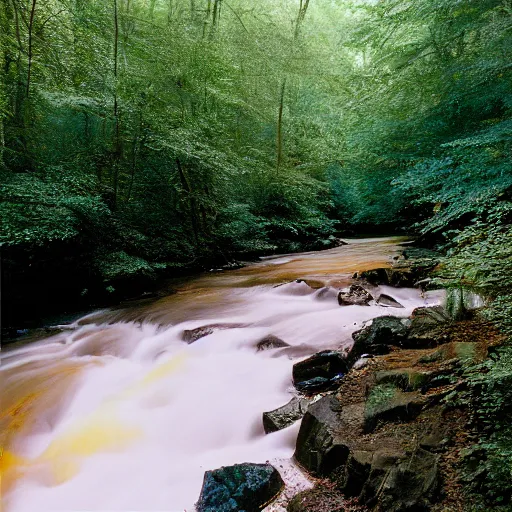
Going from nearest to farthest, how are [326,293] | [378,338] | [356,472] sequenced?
[356,472], [378,338], [326,293]

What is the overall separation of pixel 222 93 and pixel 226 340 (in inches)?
278

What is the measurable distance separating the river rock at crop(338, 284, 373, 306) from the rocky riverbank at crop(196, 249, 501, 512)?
1553mm

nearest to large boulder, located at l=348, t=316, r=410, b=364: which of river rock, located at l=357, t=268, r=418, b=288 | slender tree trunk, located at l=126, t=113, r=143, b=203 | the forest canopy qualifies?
the forest canopy

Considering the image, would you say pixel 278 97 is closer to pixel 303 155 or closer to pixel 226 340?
pixel 303 155

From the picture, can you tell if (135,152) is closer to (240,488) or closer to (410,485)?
(240,488)

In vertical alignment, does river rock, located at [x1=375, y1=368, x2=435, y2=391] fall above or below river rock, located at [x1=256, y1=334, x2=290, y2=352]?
above

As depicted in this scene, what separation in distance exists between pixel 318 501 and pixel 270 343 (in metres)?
2.56

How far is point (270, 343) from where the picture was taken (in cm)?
489

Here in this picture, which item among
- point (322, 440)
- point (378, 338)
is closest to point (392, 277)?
point (378, 338)

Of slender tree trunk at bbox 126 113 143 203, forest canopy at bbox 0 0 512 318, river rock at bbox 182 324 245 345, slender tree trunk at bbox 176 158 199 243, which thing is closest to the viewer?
river rock at bbox 182 324 245 345

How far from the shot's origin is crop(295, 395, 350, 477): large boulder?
2.60 m

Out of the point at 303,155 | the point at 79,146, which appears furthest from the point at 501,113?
the point at 79,146

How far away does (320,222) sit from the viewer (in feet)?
41.1

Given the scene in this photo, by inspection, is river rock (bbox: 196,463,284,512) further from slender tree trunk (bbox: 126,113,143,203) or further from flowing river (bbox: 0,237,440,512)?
slender tree trunk (bbox: 126,113,143,203)
